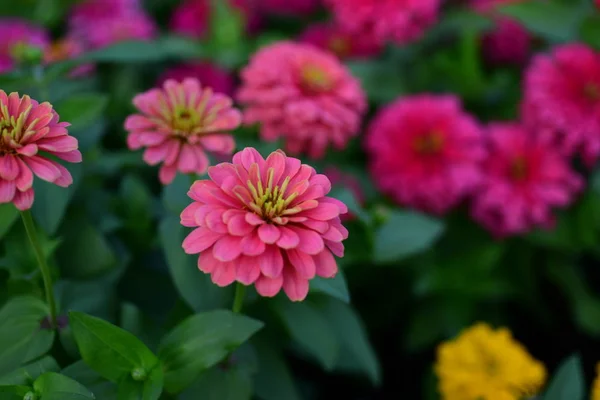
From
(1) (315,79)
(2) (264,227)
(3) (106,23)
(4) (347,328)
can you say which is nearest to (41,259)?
(2) (264,227)

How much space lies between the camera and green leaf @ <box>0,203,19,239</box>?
57 cm

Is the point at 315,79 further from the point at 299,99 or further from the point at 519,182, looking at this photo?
the point at 519,182

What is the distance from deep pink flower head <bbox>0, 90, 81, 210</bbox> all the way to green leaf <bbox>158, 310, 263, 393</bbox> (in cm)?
15

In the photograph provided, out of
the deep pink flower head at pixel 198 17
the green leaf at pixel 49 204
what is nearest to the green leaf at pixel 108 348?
the green leaf at pixel 49 204

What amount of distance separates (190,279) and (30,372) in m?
0.15

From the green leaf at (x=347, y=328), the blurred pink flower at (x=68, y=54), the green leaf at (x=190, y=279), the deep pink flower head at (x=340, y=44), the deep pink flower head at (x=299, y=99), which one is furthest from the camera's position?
the deep pink flower head at (x=340, y=44)

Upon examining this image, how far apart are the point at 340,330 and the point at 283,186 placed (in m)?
0.30

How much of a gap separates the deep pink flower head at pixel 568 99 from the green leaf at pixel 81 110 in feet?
2.01

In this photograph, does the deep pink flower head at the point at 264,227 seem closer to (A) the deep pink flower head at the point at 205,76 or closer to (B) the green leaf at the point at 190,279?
(B) the green leaf at the point at 190,279

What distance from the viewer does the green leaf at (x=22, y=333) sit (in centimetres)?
52

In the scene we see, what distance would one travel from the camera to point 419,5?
0.98m

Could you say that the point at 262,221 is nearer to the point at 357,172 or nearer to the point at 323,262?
the point at 323,262

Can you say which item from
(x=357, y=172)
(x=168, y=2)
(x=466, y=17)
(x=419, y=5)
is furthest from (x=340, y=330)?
(x=168, y=2)

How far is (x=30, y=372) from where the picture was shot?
1.65 ft
